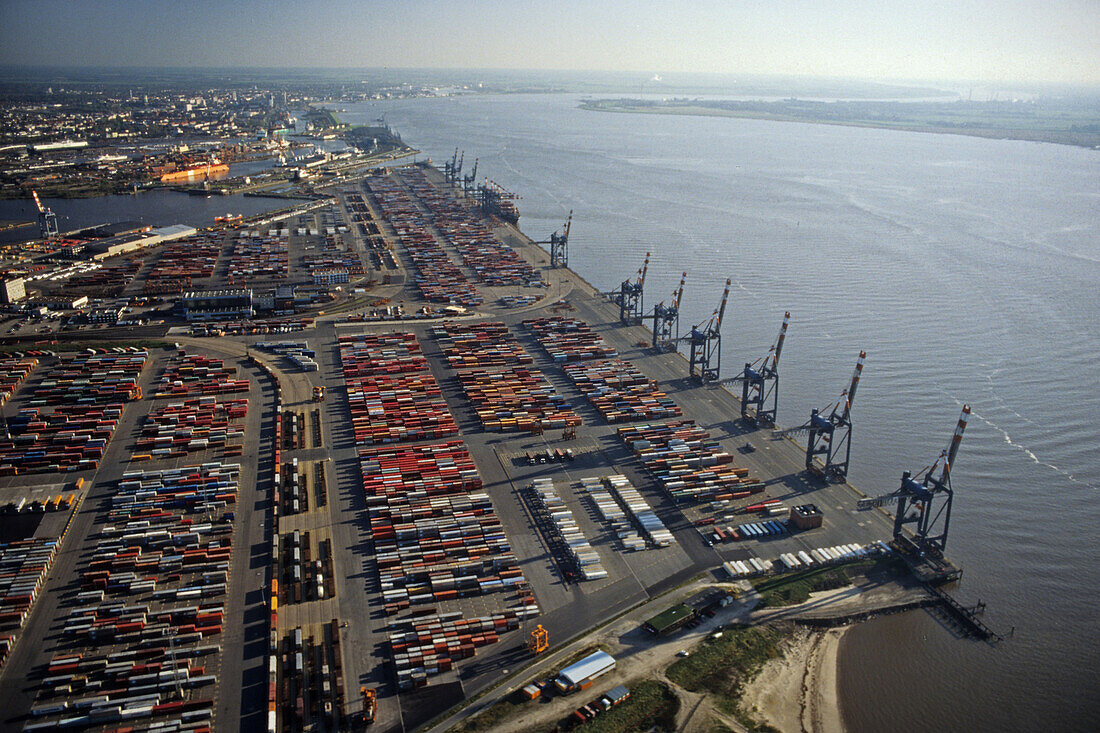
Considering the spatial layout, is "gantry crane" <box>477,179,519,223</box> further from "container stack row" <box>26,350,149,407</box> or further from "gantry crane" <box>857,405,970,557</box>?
"gantry crane" <box>857,405,970,557</box>

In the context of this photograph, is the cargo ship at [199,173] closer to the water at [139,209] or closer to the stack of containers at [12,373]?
the water at [139,209]

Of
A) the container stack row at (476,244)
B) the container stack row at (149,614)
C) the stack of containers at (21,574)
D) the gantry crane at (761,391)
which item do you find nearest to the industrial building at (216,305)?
the container stack row at (476,244)

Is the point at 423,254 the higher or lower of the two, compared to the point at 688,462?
higher

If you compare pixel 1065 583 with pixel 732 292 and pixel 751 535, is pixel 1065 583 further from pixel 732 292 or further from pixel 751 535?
pixel 732 292

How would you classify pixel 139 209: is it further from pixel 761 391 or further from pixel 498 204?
pixel 761 391

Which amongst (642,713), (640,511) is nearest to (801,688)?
(642,713)

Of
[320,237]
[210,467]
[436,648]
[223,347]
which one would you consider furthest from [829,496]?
[320,237]

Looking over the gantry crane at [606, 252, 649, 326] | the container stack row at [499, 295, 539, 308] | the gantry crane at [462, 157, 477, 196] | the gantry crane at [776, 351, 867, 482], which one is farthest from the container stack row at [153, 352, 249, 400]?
the gantry crane at [462, 157, 477, 196]
